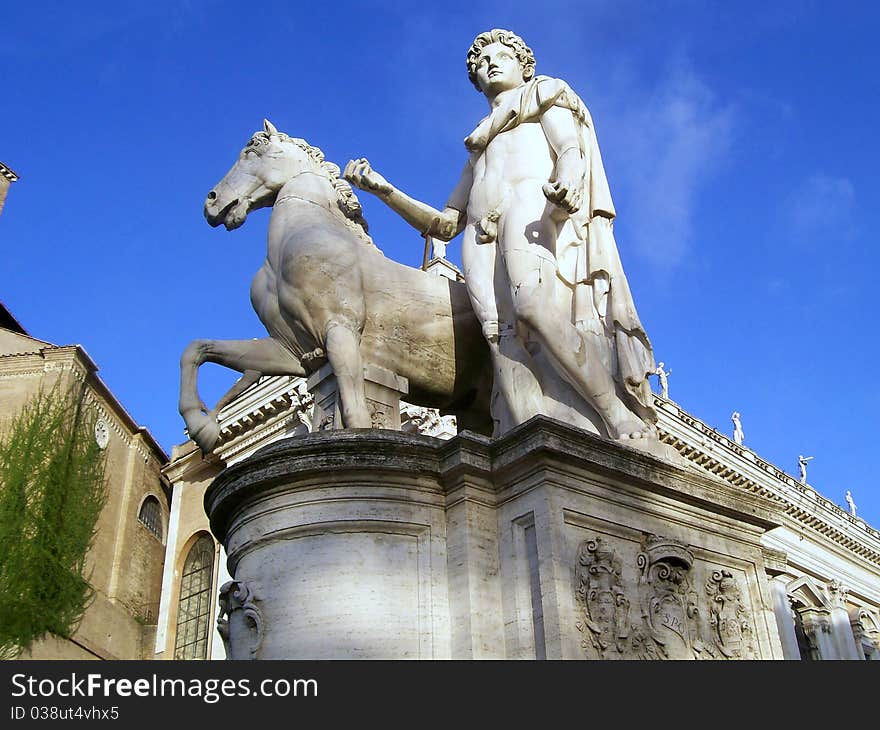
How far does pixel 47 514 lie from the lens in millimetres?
29141

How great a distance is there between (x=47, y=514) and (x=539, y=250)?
25786 mm

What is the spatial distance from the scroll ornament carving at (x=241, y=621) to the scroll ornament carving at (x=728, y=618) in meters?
2.42

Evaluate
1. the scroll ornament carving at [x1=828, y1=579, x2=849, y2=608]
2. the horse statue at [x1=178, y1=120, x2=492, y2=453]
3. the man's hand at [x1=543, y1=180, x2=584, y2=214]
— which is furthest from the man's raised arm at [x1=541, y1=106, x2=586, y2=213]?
the scroll ornament carving at [x1=828, y1=579, x2=849, y2=608]

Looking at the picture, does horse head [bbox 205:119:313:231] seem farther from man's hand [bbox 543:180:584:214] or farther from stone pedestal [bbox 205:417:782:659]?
stone pedestal [bbox 205:417:782:659]

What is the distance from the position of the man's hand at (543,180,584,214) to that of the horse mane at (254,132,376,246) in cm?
148

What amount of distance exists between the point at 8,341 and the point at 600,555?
3100 centimetres

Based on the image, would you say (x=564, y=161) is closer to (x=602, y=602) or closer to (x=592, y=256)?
(x=592, y=256)

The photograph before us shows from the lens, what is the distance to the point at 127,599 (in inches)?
1293

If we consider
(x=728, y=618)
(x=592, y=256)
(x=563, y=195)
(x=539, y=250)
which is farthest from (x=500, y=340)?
(x=728, y=618)

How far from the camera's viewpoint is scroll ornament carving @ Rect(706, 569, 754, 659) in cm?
568

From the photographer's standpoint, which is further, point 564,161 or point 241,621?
point 564,161

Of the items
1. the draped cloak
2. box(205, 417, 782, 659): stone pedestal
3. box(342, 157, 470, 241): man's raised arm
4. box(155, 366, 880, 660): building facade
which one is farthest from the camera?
box(155, 366, 880, 660): building facade
